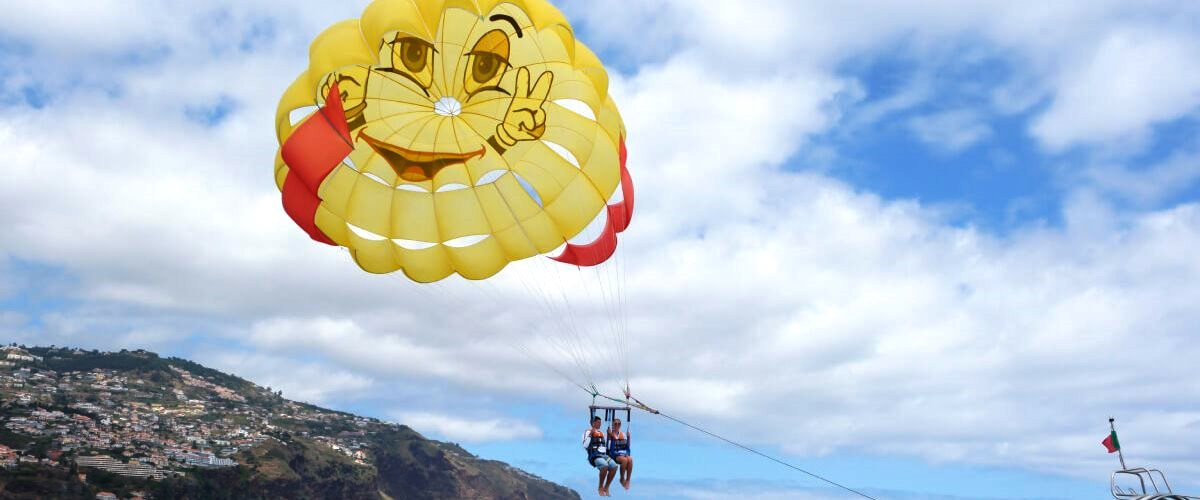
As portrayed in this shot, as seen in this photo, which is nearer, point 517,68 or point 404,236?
point 517,68

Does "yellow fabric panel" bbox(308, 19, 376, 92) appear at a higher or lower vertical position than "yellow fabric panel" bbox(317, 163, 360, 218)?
higher

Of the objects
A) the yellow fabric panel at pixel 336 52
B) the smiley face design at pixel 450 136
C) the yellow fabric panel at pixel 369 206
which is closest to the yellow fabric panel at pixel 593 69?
the smiley face design at pixel 450 136

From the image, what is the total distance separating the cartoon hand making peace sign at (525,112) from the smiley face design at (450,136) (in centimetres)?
2

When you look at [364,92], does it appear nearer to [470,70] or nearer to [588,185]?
[470,70]

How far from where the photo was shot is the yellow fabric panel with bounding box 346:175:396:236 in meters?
→ 21.1

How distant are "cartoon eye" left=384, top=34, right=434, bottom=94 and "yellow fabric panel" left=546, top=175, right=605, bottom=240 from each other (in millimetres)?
3807

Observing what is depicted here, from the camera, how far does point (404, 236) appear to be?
21297 millimetres

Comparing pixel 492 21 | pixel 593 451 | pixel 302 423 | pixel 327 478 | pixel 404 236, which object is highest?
pixel 302 423

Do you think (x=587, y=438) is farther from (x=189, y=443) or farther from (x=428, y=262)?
(x=189, y=443)

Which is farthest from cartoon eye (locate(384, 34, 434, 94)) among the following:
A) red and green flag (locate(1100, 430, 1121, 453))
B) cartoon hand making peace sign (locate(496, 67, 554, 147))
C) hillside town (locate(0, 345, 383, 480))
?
hillside town (locate(0, 345, 383, 480))

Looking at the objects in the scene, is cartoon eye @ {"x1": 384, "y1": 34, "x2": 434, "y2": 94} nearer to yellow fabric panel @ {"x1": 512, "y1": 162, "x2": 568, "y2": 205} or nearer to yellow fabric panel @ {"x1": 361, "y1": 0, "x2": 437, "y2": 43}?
yellow fabric panel @ {"x1": 361, "y1": 0, "x2": 437, "y2": 43}

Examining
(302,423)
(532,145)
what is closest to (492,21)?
(532,145)

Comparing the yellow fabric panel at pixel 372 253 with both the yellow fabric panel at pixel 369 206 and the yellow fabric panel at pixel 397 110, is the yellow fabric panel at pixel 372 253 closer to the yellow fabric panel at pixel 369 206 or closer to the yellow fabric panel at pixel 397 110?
the yellow fabric panel at pixel 369 206

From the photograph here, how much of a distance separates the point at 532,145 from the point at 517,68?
A: 182cm
